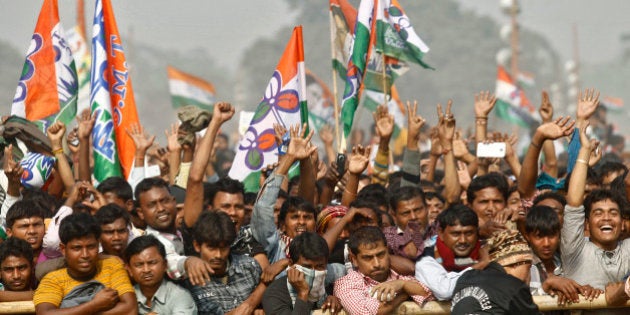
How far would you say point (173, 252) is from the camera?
8078mm

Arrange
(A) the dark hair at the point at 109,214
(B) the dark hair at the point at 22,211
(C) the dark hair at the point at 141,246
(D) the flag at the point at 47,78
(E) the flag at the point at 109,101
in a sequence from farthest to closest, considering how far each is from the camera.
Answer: (D) the flag at the point at 47,78 < (E) the flag at the point at 109,101 < (B) the dark hair at the point at 22,211 < (A) the dark hair at the point at 109,214 < (C) the dark hair at the point at 141,246

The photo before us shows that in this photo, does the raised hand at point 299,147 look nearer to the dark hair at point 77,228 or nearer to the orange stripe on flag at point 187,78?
the dark hair at point 77,228

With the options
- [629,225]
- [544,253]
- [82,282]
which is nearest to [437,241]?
[544,253]

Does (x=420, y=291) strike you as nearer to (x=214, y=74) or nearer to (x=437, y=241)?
(x=437, y=241)

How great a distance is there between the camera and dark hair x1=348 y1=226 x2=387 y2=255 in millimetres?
7570

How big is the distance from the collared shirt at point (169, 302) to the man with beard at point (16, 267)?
79 centimetres

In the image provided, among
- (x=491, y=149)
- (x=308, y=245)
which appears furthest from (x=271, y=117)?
(x=308, y=245)

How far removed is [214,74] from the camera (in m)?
94.9

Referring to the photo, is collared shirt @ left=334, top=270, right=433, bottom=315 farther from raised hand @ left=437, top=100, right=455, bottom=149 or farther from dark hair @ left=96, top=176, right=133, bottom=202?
raised hand @ left=437, top=100, right=455, bottom=149

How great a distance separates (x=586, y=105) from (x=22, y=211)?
431cm

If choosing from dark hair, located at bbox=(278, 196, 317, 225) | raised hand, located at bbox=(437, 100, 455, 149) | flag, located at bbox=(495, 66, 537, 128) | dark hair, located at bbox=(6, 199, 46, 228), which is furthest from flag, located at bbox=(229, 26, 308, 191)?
flag, located at bbox=(495, 66, 537, 128)

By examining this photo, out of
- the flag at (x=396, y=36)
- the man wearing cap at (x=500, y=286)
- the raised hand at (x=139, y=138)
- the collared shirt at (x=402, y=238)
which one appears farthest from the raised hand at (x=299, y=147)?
the flag at (x=396, y=36)

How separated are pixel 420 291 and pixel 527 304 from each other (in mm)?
1184

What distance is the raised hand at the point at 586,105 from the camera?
9.44 meters
